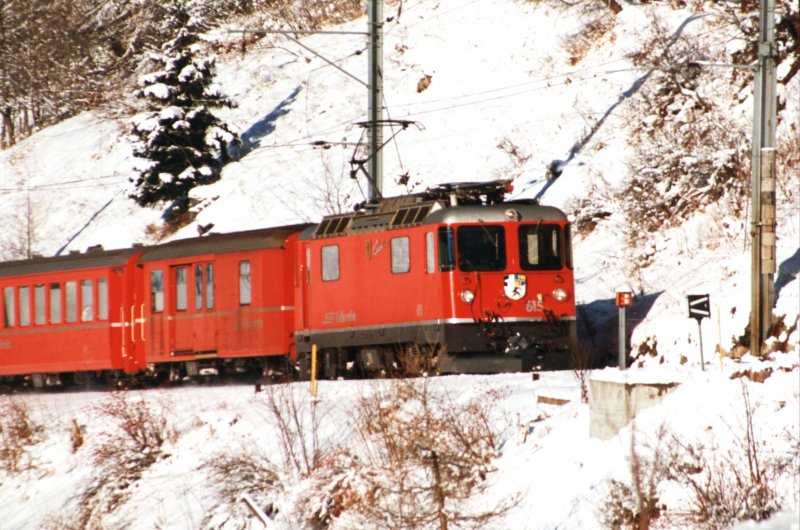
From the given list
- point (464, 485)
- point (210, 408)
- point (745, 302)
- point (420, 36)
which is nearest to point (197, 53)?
point (420, 36)

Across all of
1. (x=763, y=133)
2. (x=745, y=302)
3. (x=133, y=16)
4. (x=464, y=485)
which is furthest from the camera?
(x=133, y=16)

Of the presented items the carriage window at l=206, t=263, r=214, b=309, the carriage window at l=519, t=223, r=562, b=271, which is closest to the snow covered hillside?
the carriage window at l=206, t=263, r=214, b=309

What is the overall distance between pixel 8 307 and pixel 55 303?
1782 millimetres

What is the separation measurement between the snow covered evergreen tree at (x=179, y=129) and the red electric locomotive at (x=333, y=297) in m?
16.1

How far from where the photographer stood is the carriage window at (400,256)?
20000 millimetres

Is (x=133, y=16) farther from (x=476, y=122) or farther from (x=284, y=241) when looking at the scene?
(x=284, y=241)

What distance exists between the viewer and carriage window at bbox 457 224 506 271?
1944cm

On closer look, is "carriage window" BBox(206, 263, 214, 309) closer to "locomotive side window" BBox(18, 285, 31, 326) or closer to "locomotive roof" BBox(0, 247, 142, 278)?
"locomotive roof" BBox(0, 247, 142, 278)

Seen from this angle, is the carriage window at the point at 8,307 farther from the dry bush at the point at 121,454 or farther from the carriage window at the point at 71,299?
the dry bush at the point at 121,454

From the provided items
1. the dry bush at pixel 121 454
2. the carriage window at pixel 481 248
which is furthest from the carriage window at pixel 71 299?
the carriage window at pixel 481 248

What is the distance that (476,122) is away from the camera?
38156 mm

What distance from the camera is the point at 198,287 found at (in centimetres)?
2389

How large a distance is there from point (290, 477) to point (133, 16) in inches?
2136

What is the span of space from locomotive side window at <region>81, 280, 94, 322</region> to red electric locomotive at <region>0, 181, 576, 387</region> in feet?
0.10
